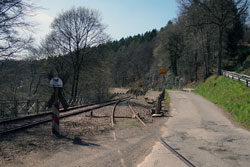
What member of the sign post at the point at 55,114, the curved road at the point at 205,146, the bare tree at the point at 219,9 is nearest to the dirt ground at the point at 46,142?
the sign post at the point at 55,114

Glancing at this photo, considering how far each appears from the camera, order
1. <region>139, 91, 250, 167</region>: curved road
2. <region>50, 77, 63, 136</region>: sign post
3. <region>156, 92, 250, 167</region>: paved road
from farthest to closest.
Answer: <region>50, 77, 63, 136</region>: sign post, <region>156, 92, 250, 167</region>: paved road, <region>139, 91, 250, 167</region>: curved road

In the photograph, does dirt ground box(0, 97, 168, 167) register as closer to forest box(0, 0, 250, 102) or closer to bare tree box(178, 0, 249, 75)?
forest box(0, 0, 250, 102)

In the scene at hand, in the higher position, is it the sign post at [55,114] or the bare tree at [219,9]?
the bare tree at [219,9]

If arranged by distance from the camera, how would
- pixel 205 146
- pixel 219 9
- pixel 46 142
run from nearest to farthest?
pixel 205 146 → pixel 46 142 → pixel 219 9

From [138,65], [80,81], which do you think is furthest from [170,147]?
[138,65]

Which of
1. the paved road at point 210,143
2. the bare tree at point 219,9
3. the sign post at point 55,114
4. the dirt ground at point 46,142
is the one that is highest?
the bare tree at point 219,9

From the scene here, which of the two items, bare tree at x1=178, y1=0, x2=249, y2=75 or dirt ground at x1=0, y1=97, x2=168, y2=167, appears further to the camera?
bare tree at x1=178, y1=0, x2=249, y2=75

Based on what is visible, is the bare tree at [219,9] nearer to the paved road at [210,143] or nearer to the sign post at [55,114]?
the paved road at [210,143]

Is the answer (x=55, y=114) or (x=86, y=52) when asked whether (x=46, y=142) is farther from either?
(x=86, y=52)

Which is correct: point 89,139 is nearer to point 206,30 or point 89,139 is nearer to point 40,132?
point 40,132

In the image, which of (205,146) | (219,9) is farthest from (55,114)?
(219,9)

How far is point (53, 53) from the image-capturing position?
34969 mm

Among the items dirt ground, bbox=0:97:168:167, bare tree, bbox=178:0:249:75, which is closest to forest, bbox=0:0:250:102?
bare tree, bbox=178:0:249:75

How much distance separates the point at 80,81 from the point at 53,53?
6.29 metres
